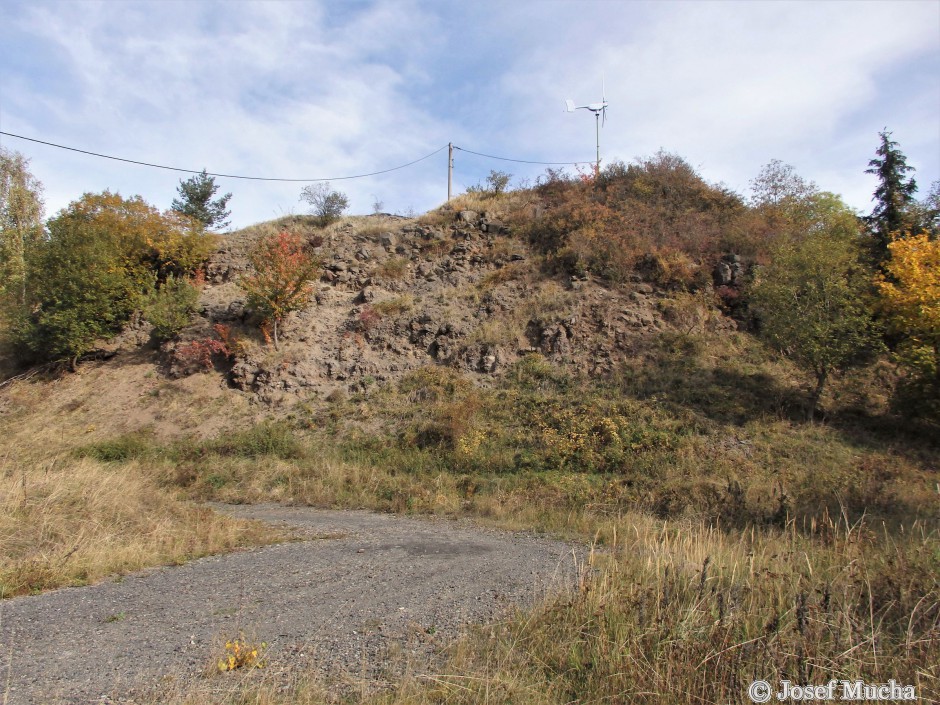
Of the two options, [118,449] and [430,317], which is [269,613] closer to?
[118,449]

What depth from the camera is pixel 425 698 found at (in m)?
3.52

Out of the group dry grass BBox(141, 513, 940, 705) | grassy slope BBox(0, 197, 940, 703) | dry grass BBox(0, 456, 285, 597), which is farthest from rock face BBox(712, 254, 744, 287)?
dry grass BBox(0, 456, 285, 597)

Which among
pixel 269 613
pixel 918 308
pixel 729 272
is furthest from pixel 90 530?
pixel 729 272

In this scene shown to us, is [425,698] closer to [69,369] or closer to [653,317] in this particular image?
[653,317]

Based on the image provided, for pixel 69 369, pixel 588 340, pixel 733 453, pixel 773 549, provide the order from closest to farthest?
pixel 773 549 < pixel 733 453 < pixel 588 340 < pixel 69 369

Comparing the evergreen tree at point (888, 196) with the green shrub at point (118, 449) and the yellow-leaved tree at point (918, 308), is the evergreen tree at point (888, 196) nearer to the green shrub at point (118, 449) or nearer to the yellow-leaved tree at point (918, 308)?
the yellow-leaved tree at point (918, 308)

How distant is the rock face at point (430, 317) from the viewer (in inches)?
800

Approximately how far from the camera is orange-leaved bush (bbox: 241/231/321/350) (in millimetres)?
21188

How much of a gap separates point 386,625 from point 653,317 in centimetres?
1807

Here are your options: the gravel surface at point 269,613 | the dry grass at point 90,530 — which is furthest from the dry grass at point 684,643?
the dry grass at point 90,530

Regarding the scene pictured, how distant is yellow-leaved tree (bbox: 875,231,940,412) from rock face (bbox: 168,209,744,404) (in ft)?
19.7

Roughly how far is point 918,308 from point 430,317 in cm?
1560

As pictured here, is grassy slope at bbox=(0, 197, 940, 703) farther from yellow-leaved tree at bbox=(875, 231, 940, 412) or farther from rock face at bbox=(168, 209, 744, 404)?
yellow-leaved tree at bbox=(875, 231, 940, 412)

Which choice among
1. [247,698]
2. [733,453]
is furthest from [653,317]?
[247,698]
